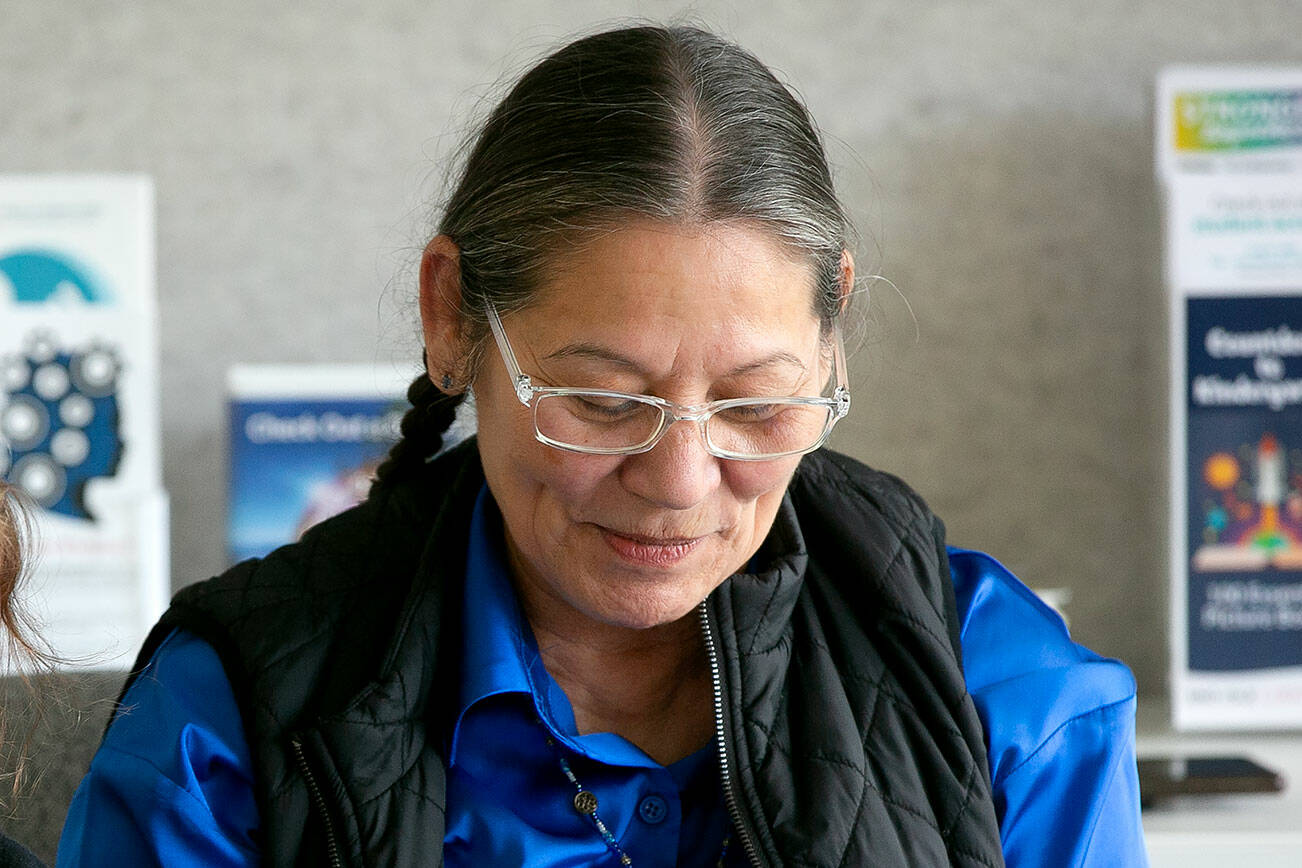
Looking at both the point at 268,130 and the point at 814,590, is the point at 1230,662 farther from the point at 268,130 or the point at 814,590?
the point at 268,130

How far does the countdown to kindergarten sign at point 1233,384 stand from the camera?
7.29 feet

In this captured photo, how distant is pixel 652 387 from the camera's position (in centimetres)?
103

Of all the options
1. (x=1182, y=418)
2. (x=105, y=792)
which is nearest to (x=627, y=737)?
(x=105, y=792)

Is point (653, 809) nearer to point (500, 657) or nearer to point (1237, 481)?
point (500, 657)

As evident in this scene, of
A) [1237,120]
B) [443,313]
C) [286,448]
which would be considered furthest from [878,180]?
[443,313]

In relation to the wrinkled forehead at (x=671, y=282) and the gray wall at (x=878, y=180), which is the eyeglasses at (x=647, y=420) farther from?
the gray wall at (x=878, y=180)

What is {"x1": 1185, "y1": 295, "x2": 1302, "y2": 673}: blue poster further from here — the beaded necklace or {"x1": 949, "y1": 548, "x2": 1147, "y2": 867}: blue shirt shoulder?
the beaded necklace

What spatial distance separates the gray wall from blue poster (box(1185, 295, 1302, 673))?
28 cm

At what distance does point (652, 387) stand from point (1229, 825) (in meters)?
1.32

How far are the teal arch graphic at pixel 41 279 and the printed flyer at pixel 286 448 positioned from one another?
0.89 ft

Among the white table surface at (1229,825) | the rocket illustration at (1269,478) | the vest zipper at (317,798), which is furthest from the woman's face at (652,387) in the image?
the rocket illustration at (1269,478)

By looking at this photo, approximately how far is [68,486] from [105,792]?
1318mm

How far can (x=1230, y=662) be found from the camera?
2240 mm

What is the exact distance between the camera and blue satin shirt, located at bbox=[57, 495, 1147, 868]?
1.08m
